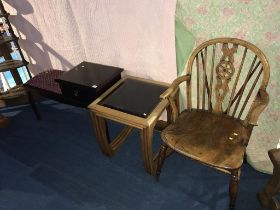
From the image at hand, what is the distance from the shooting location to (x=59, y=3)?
2.62 meters

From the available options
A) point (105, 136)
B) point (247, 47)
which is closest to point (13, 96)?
point (105, 136)

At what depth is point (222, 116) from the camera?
1969 millimetres

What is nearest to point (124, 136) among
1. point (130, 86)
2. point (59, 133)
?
point (130, 86)

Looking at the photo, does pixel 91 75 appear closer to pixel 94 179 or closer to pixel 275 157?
pixel 94 179

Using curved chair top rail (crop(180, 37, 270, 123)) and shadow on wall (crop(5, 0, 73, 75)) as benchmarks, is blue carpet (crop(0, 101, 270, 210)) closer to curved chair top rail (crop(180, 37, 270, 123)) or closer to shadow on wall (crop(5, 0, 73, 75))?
curved chair top rail (crop(180, 37, 270, 123))

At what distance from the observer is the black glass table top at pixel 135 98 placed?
2.01 m

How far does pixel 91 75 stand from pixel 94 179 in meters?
0.95

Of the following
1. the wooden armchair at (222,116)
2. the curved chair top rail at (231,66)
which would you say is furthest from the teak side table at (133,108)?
the curved chair top rail at (231,66)

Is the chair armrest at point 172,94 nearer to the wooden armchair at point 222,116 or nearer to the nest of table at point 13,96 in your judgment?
the wooden armchair at point 222,116

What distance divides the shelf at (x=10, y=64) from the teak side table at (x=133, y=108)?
147 cm

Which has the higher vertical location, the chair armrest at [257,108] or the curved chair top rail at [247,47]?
the curved chair top rail at [247,47]

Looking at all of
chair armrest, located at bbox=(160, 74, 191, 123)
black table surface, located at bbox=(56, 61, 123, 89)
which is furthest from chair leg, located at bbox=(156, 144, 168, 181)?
black table surface, located at bbox=(56, 61, 123, 89)

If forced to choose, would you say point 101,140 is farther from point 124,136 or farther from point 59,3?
point 59,3

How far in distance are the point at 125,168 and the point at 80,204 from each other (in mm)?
490
